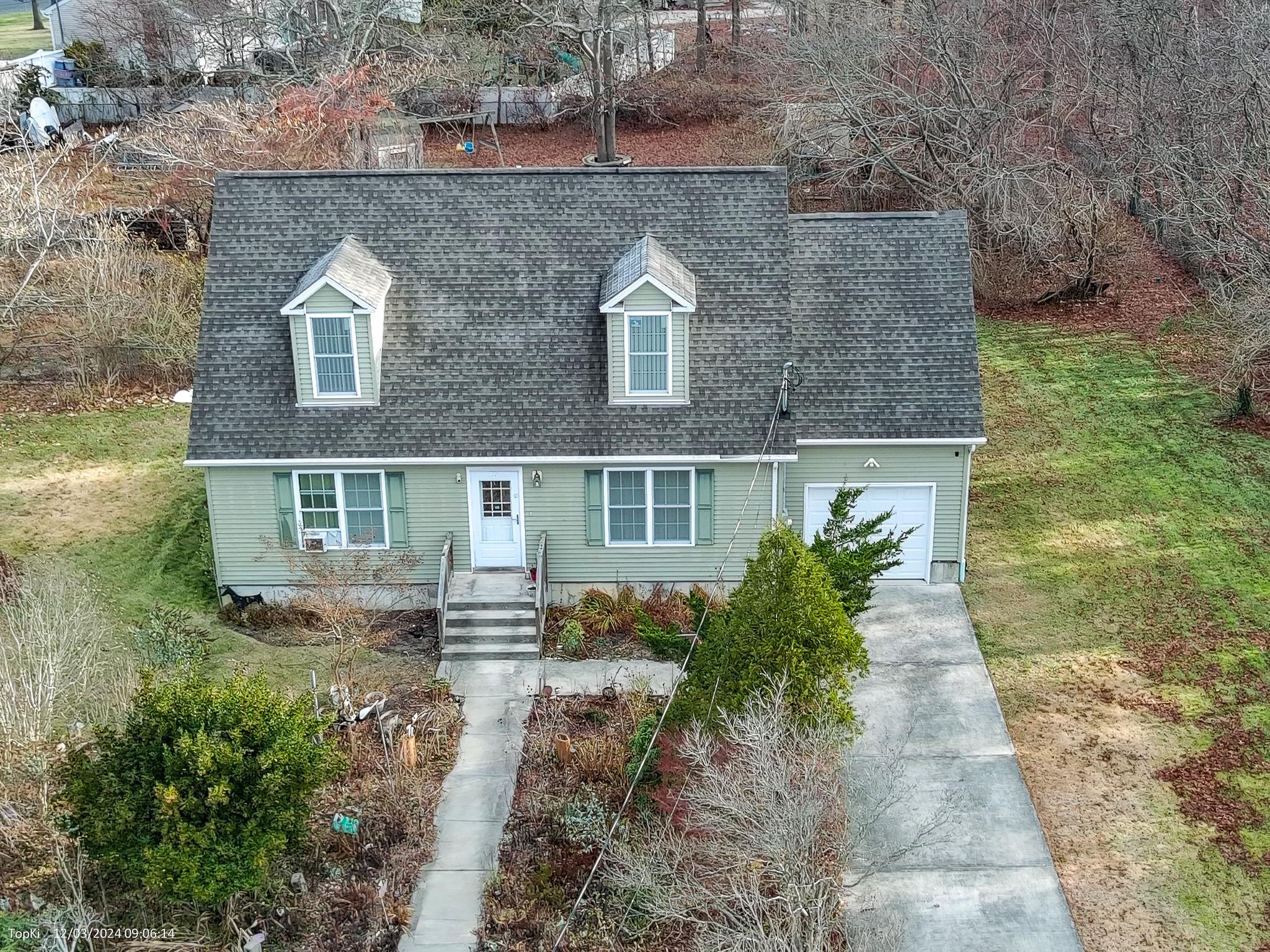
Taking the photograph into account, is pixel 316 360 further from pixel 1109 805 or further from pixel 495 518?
pixel 1109 805

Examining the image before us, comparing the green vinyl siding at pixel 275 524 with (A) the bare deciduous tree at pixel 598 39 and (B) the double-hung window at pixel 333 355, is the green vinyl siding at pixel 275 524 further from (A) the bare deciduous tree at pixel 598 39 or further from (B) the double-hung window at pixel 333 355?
(A) the bare deciduous tree at pixel 598 39

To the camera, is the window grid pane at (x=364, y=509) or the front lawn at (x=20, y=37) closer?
the window grid pane at (x=364, y=509)

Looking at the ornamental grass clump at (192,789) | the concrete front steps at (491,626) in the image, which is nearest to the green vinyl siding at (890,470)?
the concrete front steps at (491,626)

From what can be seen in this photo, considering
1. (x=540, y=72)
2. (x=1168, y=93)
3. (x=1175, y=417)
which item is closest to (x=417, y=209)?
(x=1175, y=417)

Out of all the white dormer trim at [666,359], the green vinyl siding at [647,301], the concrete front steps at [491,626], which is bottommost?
the concrete front steps at [491,626]

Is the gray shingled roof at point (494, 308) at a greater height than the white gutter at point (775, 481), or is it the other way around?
Result: the gray shingled roof at point (494, 308)

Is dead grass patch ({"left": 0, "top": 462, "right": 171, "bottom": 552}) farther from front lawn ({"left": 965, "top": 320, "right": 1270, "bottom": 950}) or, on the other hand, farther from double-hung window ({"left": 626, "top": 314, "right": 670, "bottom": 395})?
front lawn ({"left": 965, "top": 320, "right": 1270, "bottom": 950})
